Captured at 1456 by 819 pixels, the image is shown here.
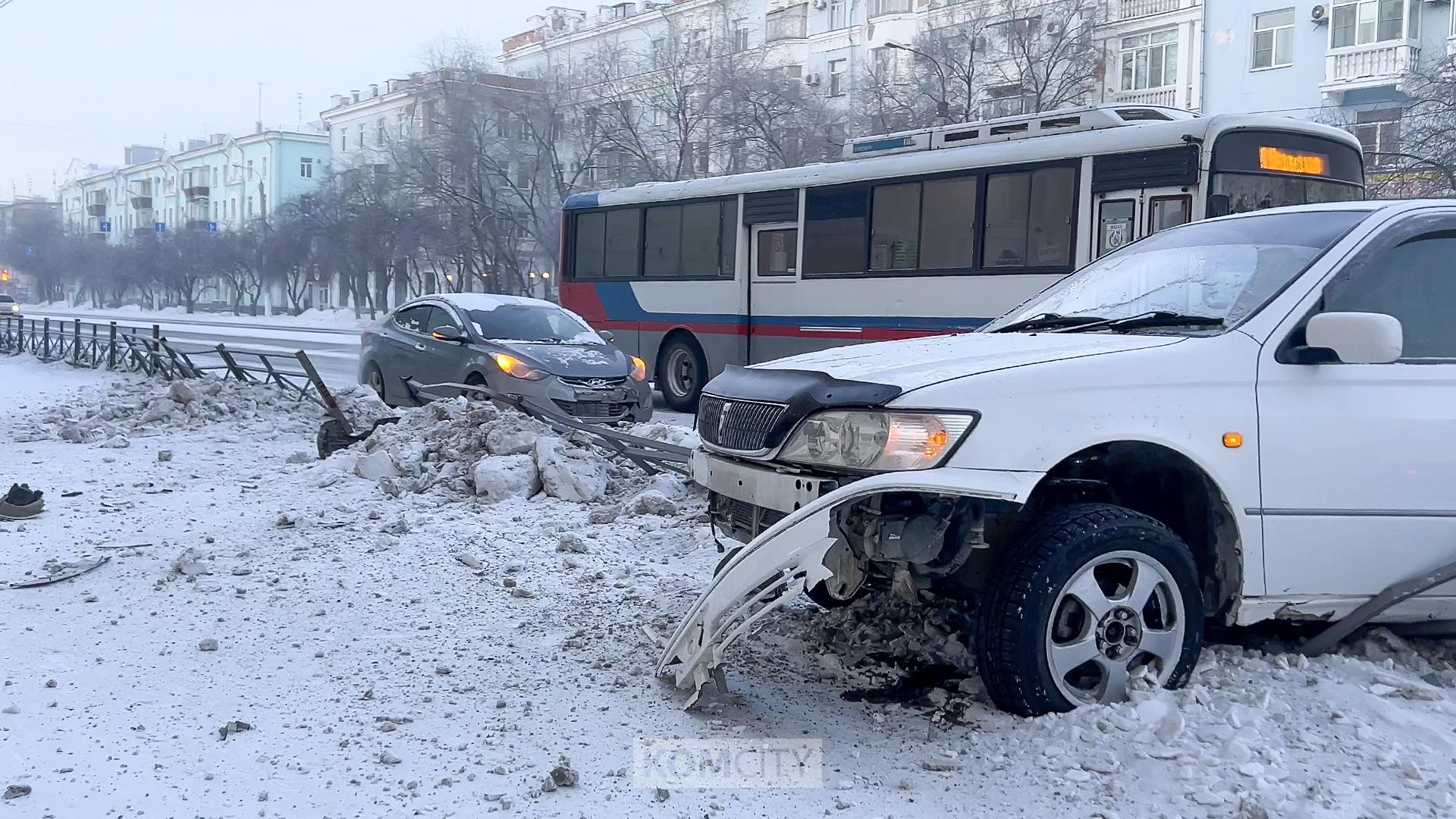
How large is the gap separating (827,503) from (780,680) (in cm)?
107

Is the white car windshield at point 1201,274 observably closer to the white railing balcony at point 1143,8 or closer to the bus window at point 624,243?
the bus window at point 624,243

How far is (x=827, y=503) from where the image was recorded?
3900 mm

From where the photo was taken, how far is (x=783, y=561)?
3969mm

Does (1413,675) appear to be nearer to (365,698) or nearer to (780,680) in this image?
(780,680)

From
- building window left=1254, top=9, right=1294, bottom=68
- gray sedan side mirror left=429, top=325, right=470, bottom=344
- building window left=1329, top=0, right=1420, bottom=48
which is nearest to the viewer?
gray sedan side mirror left=429, top=325, right=470, bottom=344

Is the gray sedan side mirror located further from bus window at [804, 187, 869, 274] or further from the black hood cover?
the black hood cover

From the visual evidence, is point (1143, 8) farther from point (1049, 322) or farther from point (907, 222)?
point (1049, 322)

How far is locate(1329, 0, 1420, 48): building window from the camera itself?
1314 inches


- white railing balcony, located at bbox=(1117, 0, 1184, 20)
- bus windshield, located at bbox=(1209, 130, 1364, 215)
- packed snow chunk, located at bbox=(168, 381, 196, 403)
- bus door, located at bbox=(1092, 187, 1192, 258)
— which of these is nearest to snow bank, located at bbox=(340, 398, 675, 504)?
packed snow chunk, located at bbox=(168, 381, 196, 403)

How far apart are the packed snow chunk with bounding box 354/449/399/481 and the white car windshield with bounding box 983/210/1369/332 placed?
4.57m

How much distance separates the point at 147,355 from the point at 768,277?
9265 millimetres

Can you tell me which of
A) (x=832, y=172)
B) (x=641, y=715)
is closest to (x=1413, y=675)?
(x=641, y=715)

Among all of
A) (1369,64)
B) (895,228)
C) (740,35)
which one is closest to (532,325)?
(895,228)

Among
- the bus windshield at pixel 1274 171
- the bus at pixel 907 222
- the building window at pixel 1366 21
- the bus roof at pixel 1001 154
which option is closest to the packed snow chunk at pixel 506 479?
the bus at pixel 907 222
